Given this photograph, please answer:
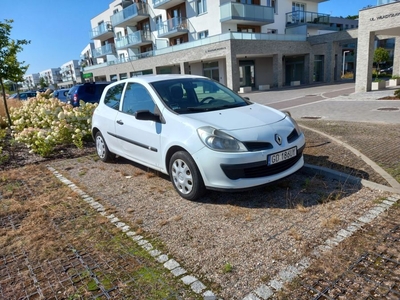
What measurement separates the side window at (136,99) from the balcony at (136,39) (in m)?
33.7

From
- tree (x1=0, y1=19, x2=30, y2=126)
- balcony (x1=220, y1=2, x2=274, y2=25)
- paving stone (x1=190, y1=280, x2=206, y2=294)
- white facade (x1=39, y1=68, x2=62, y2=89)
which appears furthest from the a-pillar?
white facade (x1=39, y1=68, x2=62, y2=89)

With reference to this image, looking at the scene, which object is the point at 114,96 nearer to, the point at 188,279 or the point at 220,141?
the point at 220,141

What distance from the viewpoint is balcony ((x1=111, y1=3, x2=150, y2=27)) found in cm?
3500

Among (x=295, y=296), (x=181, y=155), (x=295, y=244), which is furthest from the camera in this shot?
(x=181, y=155)

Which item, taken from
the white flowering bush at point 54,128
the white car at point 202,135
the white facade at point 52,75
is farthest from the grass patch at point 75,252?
the white facade at point 52,75

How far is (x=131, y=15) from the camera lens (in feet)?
118

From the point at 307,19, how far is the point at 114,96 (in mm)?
33083

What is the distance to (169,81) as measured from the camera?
4.84 metres

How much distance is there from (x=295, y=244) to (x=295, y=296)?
0.71m

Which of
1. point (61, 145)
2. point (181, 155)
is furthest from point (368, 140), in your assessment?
point (61, 145)

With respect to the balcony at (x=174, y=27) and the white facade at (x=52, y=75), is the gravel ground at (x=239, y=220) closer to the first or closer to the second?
the balcony at (x=174, y=27)

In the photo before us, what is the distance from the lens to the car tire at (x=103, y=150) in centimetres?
608

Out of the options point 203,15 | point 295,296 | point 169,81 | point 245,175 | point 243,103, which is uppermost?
point 203,15

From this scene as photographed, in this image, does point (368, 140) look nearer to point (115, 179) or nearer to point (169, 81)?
point (169, 81)
